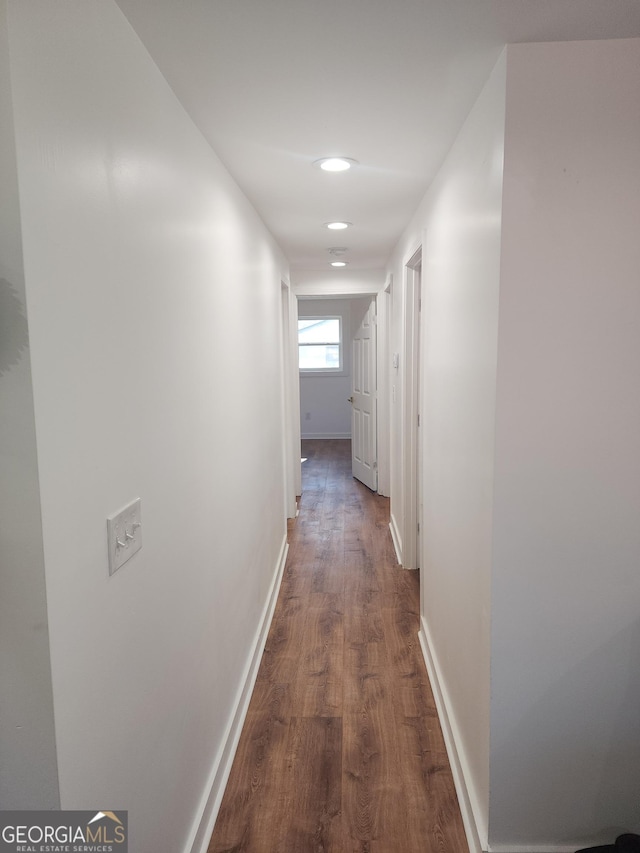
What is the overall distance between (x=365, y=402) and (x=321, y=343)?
116 inches

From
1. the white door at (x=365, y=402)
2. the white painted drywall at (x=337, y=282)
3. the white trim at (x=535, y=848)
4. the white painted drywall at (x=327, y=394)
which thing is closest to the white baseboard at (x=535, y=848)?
the white trim at (x=535, y=848)

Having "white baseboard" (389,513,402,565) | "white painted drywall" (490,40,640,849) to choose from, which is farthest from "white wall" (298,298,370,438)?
"white painted drywall" (490,40,640,849)

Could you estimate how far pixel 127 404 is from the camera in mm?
1223

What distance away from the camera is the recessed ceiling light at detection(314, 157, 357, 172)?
2.17 m

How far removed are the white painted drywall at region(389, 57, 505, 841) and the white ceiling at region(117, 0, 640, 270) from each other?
0.13 metres

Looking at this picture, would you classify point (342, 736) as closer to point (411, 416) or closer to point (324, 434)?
point (411, 416)

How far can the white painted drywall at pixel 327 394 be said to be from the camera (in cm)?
873

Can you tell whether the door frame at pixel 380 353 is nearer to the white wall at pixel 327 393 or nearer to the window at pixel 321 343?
the white wall at pixel 327 393

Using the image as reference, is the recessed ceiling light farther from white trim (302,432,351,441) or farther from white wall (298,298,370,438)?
white trim (302,432,351,441)

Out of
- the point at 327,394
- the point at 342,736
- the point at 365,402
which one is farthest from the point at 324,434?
the point at 342,736

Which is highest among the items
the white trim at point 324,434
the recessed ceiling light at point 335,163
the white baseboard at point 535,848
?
the recessed ceiling light at point 335,163

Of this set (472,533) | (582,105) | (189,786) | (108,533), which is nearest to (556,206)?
(582,105)

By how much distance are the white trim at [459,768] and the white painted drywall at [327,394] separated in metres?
6.47

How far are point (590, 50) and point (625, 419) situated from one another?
3.04 feet
